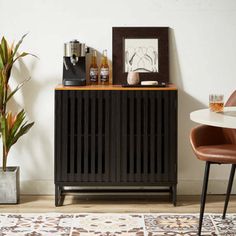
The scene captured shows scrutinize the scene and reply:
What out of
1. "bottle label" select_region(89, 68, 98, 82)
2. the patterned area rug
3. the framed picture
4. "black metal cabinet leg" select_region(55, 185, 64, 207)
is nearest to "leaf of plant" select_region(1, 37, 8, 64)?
"bottle label" select_region(89, 68, 98, 82)

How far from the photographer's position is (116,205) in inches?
174

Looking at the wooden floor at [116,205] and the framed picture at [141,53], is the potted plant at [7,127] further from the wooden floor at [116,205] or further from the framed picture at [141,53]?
the framed picture at [141,53]

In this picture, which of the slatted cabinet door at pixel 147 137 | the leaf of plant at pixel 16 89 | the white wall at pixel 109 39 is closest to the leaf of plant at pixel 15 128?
the leaf of plant at pixel 16 89

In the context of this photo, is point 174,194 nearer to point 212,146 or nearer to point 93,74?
point 212,146

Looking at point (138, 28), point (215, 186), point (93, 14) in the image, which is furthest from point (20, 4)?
point (215, 186)

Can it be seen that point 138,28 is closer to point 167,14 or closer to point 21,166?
point 167,14

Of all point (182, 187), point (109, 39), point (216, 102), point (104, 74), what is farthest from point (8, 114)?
point (216, 102)

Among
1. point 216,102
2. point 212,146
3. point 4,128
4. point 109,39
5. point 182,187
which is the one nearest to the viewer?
point 216,102

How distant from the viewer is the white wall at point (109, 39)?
4594 mm

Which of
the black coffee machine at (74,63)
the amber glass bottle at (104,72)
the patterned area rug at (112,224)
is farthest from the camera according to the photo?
the amber glass bottle at (104,72)

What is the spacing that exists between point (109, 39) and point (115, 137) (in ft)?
2.56

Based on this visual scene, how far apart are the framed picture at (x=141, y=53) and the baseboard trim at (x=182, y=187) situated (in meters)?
0.83

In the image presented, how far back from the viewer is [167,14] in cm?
460

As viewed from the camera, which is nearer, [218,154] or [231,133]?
[218,154]
